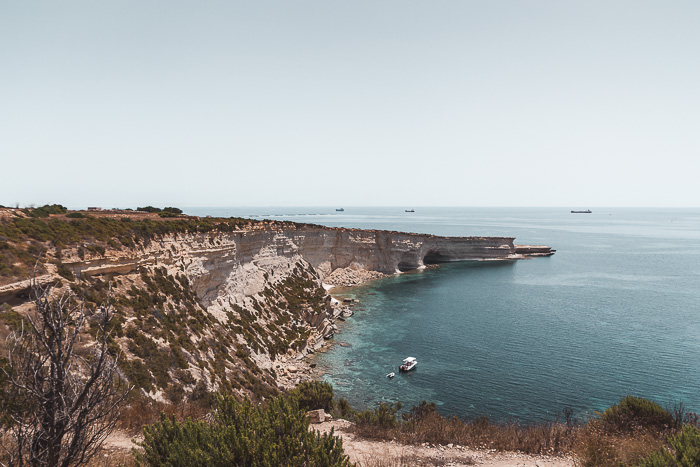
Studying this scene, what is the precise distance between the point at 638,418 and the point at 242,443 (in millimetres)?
18796

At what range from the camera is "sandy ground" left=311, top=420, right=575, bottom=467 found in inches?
570

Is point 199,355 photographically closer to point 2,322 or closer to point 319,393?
point 319,393

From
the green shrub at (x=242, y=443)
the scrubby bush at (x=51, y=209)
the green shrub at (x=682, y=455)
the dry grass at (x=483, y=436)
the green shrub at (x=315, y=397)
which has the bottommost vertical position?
the green shrub at (x=315, y=397)

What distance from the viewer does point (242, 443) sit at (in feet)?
32.4

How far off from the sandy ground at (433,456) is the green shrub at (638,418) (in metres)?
4.94

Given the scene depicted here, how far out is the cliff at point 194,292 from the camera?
75.3ft

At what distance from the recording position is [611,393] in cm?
3144

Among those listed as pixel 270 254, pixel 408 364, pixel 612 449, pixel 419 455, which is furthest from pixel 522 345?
pixel 270 254

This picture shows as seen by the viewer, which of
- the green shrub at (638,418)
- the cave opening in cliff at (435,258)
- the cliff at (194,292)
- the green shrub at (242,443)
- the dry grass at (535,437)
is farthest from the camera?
the cave opening in cliff at (435,258)

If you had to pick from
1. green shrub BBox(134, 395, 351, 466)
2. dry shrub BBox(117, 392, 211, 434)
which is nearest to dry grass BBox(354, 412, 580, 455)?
green shrub BBox(134, 395, 351, 466)

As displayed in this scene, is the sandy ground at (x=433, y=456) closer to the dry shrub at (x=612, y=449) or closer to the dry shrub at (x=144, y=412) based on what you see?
the dry shrub at (x=612, y=449)

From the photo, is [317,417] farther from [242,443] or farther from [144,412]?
[242,443]

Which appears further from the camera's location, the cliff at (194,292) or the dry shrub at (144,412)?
the cliff at (194,292)

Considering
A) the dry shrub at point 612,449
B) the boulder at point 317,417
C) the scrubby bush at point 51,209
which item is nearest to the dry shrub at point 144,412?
the boulder at point 317,417
